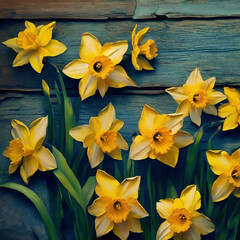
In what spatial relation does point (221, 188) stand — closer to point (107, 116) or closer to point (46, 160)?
point (107, 116)

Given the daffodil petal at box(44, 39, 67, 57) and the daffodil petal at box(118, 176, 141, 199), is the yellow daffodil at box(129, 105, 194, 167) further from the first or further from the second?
the daffodil petal at box(44, 39, 67, 57)

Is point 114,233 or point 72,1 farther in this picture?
point 72,1

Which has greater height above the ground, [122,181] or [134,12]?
[134,12]

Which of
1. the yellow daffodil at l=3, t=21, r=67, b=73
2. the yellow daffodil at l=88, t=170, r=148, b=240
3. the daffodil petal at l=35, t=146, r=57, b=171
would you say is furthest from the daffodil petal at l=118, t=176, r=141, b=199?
the yellow daffodil at l=3, t=21, r=67, b=73

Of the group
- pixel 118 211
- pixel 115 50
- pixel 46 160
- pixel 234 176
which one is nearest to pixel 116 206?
pixel 118 211

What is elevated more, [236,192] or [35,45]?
[35,45]

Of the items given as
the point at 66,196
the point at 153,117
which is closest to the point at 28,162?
the point at 66,196

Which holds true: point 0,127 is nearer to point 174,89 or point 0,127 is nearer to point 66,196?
point 66,196
